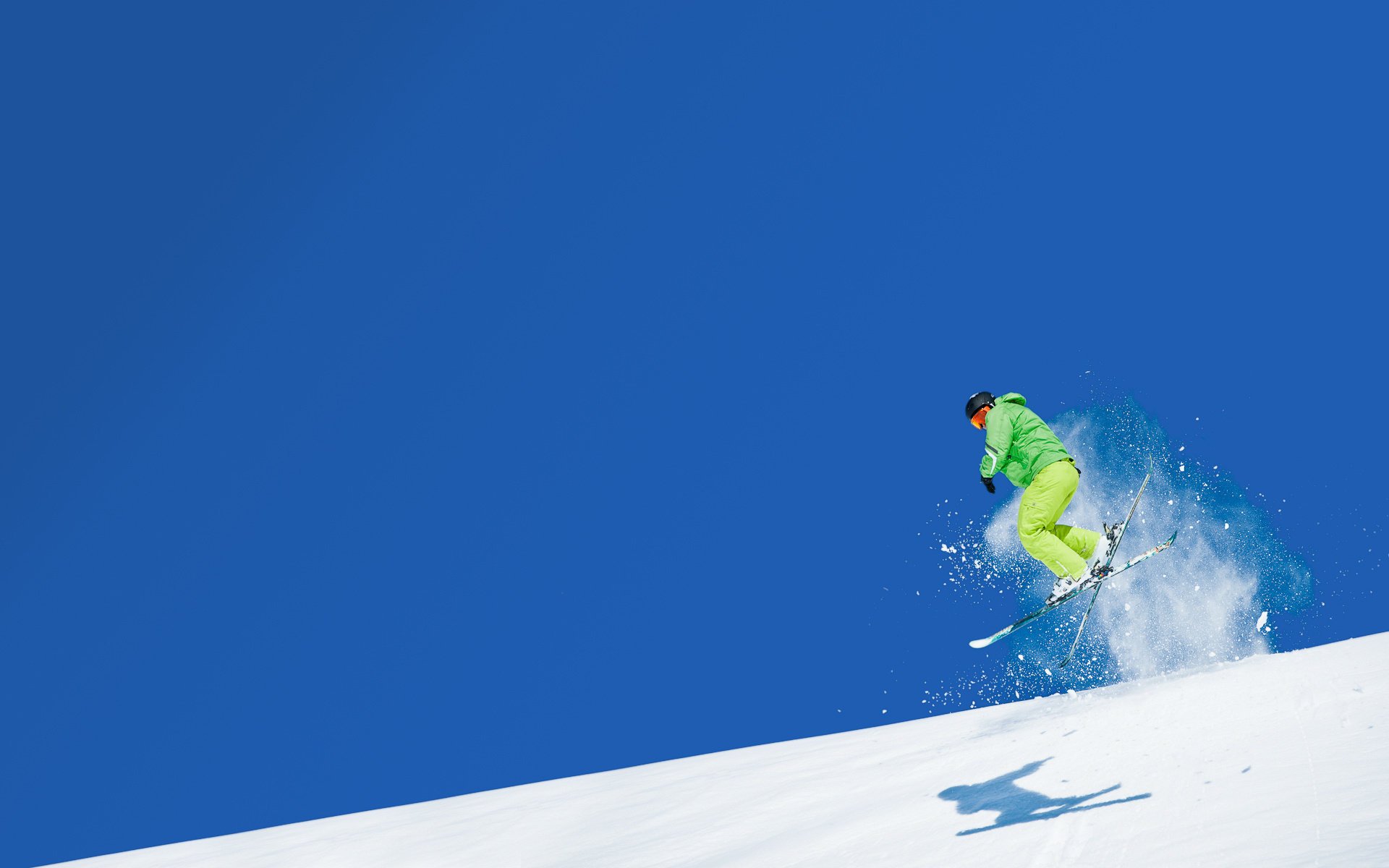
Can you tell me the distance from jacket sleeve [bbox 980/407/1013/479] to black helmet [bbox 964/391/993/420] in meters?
0.07

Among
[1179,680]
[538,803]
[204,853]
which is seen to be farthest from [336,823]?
[1179,680]

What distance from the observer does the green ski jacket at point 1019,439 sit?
329 inches

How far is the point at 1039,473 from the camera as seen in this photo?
332 inches

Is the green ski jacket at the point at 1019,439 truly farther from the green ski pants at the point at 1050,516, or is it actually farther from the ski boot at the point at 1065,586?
the ski boot at the point at 1065,586

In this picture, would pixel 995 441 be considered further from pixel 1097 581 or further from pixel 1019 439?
pixel 1097 581

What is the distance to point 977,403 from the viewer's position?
8492 millimetres

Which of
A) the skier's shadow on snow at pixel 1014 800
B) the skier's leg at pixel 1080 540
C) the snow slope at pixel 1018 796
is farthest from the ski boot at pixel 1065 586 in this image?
the skier's shadow on snow at pixel 1014 800

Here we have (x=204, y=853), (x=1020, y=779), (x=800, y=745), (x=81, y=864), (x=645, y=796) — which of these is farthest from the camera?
(x=81, y=864)

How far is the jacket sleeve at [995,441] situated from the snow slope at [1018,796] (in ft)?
5.71

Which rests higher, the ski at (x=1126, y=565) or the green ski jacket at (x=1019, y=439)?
the green ski jacket at (x=1019, y=439)

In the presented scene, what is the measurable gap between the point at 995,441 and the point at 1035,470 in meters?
0.42

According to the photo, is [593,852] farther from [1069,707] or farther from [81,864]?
[81,864]

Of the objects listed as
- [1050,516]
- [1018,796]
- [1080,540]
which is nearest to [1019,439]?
[1050,516]

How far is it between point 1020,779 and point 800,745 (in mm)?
3759
